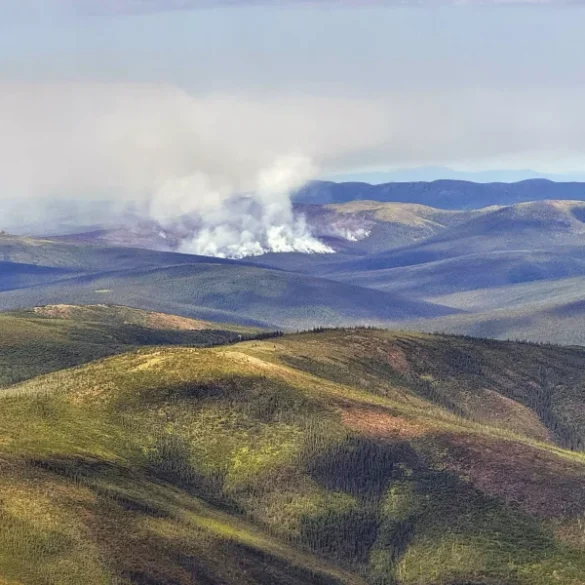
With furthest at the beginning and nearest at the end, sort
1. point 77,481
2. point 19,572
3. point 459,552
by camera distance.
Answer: point 459,552 < point 77,481 < point 19,572

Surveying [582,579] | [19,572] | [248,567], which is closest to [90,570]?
[19,572]

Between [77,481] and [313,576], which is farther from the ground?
[77,481]

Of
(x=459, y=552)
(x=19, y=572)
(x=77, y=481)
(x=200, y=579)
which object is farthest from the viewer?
(x=459, y=552)

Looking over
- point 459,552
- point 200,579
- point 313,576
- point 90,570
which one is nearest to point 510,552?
point 459,552

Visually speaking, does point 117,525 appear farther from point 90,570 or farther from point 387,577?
point 387,577

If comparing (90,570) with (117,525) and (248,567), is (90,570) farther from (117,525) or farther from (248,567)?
(248,567)

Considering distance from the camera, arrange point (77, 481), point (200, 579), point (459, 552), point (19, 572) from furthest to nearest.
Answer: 1. point (459, 552)
2. point (77, 481)
3. point (200, 579)
4. point (19, 572)

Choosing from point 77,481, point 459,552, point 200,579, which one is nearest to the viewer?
point 200,579

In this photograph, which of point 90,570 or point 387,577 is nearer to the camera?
point 90,570

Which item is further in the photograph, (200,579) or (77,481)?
(77,481)
